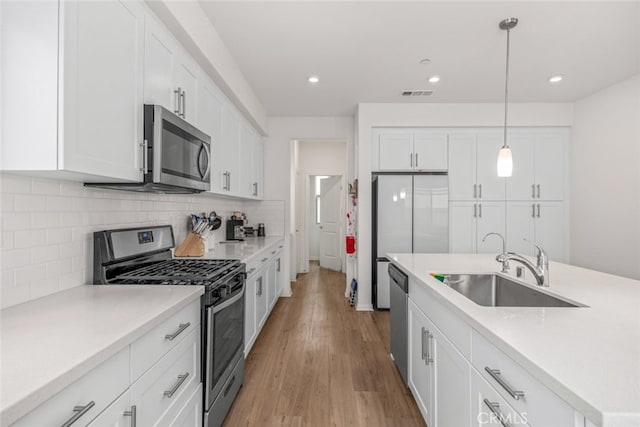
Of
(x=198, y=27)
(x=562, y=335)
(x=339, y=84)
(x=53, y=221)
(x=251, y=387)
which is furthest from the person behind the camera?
(x=339, y=84)

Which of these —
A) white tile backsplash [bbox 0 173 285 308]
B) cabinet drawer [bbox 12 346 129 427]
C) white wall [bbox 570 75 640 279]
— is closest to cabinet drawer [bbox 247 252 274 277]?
white tile backsplash [bbox 0 173 285 308]

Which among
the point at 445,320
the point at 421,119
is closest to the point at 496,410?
the point at 445,320

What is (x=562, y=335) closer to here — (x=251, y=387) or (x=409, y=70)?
(x=251, y=387)

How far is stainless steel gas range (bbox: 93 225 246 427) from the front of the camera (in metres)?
1.59

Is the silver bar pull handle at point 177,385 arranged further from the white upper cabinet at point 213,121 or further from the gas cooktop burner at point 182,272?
the white upper cabinet at point 213,121

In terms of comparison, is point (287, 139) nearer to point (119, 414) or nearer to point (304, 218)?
point (304, 218)

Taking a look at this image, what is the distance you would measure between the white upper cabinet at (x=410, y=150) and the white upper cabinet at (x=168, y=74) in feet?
8.29

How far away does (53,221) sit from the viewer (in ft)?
4.55

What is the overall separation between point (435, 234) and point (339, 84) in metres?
2.18

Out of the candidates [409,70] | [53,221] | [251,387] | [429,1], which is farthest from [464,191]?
[53,221]

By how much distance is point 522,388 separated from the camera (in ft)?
2.90

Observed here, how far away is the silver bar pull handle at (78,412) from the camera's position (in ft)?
2.46

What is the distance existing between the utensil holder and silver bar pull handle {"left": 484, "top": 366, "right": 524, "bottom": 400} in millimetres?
2084

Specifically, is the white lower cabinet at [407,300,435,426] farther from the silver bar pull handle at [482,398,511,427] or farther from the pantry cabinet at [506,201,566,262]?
the pantry cabinet at [506,201,566,262]
